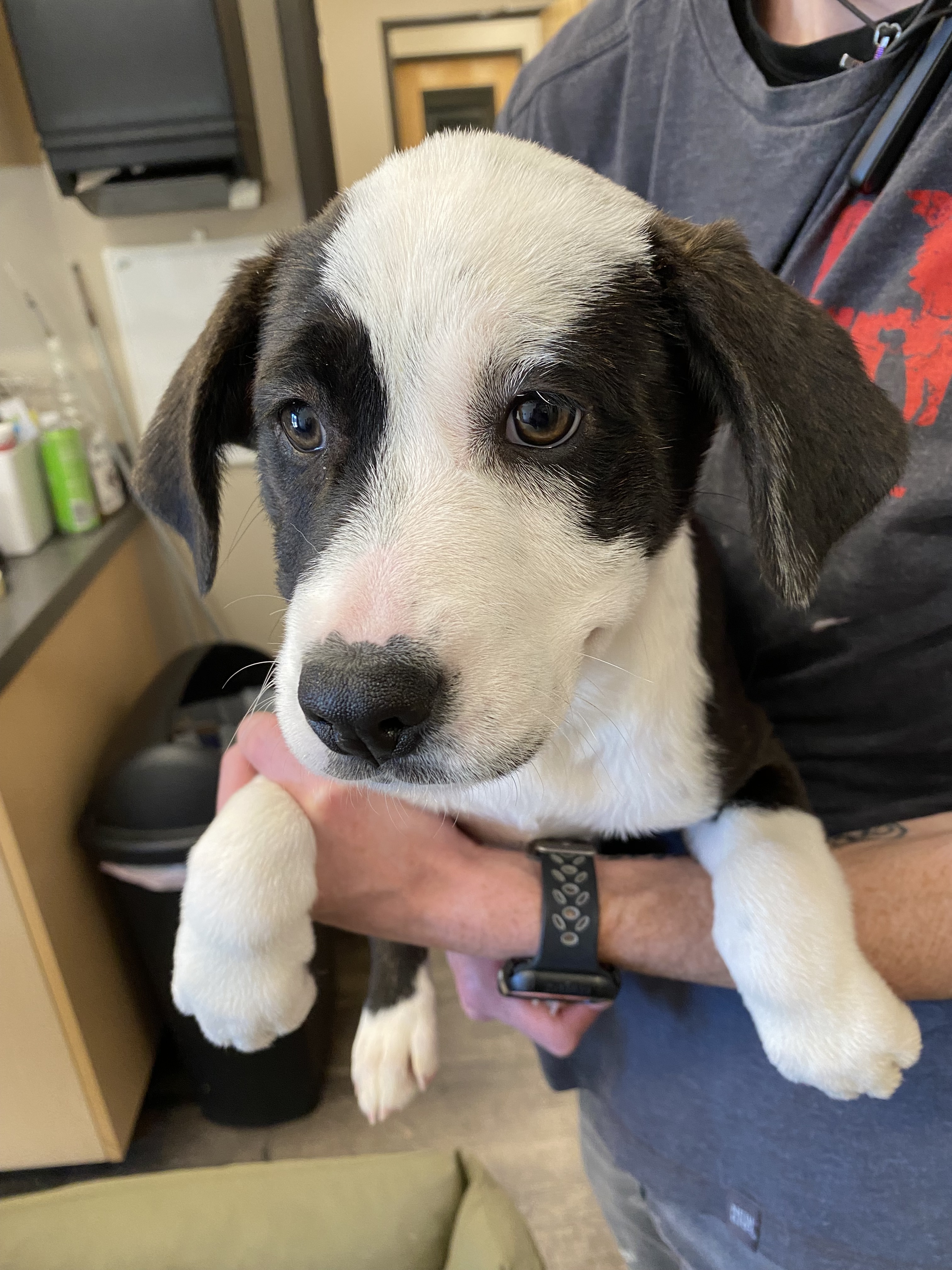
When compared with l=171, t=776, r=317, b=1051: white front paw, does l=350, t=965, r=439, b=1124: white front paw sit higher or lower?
lower

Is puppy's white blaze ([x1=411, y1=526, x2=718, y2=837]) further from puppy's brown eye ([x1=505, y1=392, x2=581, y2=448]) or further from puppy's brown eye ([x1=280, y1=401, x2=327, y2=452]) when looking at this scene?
puppy's brown eye ([x1=280, y1=401, x2=327, y2=452])

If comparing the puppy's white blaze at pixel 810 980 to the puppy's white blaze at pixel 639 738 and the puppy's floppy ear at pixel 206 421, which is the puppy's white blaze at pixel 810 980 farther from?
the puppy's floppy ear at pixel 206 421

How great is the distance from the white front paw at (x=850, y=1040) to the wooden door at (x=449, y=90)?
3.18 m

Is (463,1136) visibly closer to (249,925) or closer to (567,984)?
(567,984)

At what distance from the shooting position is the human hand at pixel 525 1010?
1.09 m

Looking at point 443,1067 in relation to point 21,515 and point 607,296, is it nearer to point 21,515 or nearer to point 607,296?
point 21,515

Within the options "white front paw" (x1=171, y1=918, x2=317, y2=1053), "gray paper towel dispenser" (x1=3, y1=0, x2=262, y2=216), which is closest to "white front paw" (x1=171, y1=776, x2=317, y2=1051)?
"white front paw" (x1=171, y1=918, x2=317, y2=1053)

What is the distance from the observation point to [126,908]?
2.15m

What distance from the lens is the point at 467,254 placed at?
754mm

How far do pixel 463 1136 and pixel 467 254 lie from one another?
221 centimetres

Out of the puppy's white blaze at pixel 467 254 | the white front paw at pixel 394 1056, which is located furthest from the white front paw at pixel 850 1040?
the puppy's white blaze at pixel 467 254

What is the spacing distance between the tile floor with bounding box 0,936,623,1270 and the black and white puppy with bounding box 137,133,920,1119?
1.48 meters

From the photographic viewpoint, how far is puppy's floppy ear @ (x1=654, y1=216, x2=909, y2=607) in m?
0.77

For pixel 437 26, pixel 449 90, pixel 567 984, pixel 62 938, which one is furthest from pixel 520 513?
pixel 437 26
